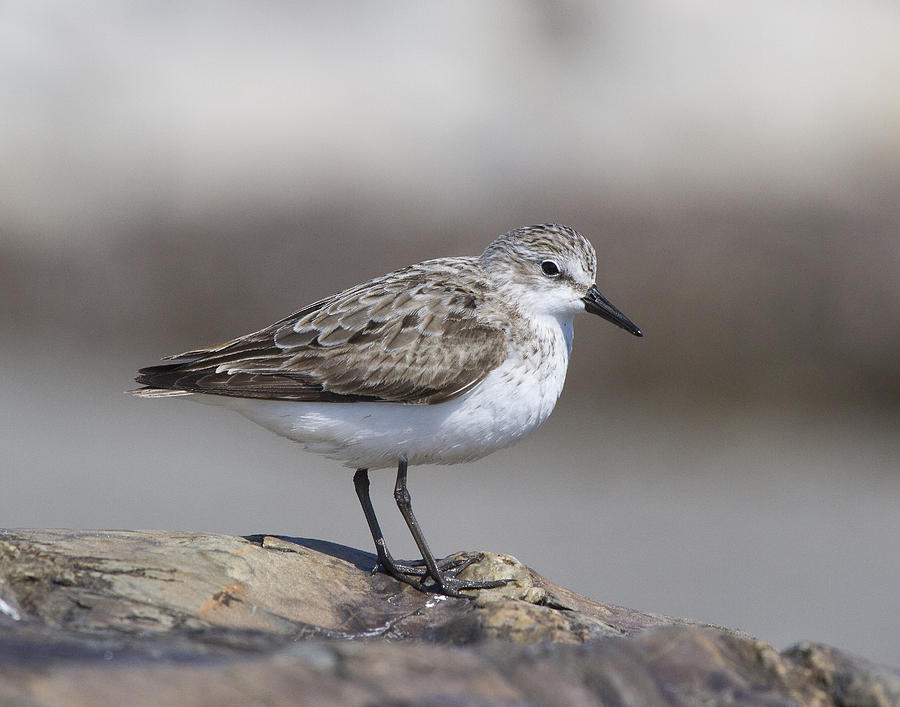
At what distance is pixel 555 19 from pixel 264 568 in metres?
15.4

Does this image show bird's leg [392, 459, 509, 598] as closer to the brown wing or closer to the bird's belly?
the bird's belly

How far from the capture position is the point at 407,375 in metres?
6.49

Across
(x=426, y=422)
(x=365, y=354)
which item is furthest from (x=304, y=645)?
(x=365, y=354)

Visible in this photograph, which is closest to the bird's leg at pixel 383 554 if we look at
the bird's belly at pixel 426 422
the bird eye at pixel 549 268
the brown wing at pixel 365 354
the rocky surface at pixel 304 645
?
the rocky surface at pixel 304 645

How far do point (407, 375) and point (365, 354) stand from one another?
0.97ft

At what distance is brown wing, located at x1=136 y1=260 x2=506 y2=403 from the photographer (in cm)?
647

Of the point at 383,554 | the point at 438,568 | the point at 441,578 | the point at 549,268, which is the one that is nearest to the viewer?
the point at 441,578

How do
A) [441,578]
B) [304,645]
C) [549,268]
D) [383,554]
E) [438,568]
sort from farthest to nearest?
1. [549,268]
2. [438,568]
3. [383,554]
4. [441,578]
5. [304,645]

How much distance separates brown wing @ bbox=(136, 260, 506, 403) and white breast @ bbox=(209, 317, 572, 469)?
0.24 ft

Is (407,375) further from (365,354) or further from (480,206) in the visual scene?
(480,206)

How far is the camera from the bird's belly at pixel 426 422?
6.44m

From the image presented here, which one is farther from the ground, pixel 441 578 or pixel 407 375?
pixel 407 375

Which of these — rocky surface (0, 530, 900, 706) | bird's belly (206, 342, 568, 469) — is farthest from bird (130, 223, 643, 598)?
rocky surface (0, 530, 900, 706)

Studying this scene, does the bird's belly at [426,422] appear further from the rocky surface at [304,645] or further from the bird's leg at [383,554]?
the rocky surface at [304,645]
